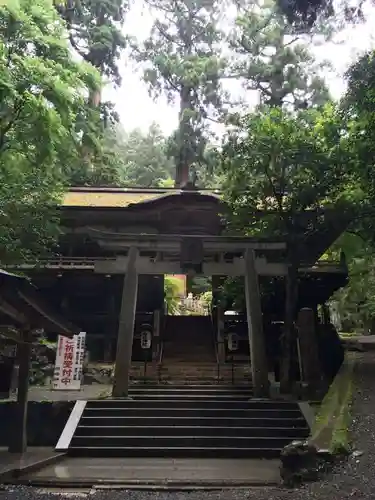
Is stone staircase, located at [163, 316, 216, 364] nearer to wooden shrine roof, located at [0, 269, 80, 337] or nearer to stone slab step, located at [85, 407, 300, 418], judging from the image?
stone slab step, located at [85, 407, 300, 418]

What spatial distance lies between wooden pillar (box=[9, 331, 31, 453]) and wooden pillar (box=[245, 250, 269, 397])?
5196 millimetres

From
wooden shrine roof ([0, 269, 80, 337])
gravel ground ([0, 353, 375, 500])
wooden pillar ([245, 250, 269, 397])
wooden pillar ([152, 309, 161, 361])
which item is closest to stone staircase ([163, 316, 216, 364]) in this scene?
wooden pillar ([152, 309, 161, 361])

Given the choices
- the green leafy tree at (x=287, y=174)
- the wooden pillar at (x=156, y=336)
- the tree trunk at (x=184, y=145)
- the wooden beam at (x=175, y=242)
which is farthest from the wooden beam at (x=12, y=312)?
the tree trunk at (x=184, y=145)

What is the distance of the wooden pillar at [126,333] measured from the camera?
11156mm

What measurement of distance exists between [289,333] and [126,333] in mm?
4315

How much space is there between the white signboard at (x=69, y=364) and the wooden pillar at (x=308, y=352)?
18.9ft

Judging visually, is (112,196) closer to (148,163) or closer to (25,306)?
(25,306)

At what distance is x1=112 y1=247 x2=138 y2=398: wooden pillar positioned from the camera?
11.2 meters

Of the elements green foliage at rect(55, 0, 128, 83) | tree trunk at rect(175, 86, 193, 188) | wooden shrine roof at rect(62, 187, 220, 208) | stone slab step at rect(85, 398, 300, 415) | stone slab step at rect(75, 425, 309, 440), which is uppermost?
green foliage at rect(55, 0, 128, 83)

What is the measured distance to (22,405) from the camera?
898cm

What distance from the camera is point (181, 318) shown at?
736 inches

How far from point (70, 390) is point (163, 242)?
4.58 metres

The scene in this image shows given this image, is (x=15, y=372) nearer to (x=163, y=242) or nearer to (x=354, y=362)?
(x=163, y=242)

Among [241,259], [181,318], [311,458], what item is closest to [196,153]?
[181,318]
